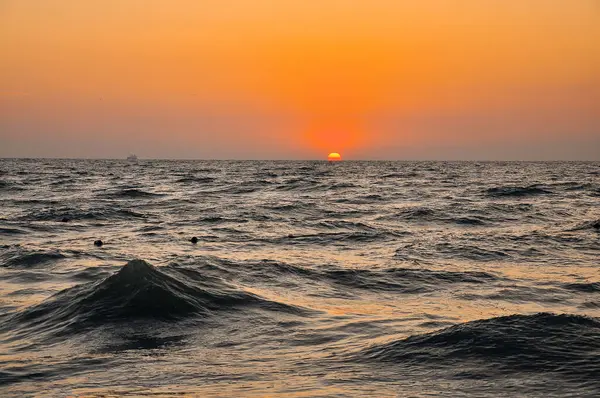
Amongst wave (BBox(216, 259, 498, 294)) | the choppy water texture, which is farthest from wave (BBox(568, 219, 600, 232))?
wave (BBox(216, 259, 498, 294))

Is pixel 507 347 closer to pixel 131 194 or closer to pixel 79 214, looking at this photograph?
pixel 79 214

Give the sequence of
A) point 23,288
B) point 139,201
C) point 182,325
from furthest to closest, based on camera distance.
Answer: point 139,201 → point 23,288 → point 182,325

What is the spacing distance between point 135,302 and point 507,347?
611cm

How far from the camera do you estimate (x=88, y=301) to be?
11.3m

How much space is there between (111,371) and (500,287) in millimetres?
8907

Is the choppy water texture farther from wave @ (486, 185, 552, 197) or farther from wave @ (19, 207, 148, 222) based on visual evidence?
wave @ (486, 185, 552, 197)

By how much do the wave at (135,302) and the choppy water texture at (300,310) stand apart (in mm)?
42

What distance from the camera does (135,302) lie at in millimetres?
11156

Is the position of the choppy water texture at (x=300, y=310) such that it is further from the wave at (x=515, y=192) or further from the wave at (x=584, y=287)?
the wave at (x=515, y=192)

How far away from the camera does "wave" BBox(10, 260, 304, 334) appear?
415 inches

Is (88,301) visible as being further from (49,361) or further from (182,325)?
(49,361)

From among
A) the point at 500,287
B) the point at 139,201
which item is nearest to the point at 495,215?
the point at 500,287

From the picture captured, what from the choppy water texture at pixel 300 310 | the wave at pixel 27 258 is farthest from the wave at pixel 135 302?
the wave at pixel 27 258

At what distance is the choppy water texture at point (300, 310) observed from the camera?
749 centimetres
